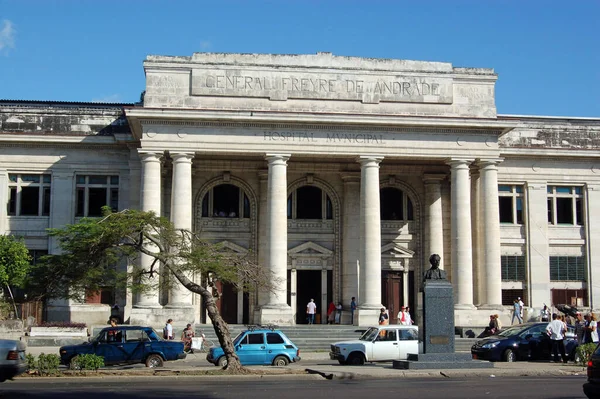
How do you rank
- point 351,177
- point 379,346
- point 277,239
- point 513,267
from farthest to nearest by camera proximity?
point 513,267 → point 351,177 → point 277,239 → point 379,346

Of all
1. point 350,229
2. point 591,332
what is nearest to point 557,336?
point 591,332

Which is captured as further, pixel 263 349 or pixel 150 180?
pixel 150 180

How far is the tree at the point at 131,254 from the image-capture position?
2411 centimetres

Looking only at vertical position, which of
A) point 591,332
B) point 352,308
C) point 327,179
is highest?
point 327,179

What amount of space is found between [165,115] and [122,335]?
14169mm

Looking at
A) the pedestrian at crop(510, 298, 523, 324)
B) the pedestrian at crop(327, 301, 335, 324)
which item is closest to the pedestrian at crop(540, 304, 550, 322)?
the pedestrian at crop(510, 298, 523, 324)

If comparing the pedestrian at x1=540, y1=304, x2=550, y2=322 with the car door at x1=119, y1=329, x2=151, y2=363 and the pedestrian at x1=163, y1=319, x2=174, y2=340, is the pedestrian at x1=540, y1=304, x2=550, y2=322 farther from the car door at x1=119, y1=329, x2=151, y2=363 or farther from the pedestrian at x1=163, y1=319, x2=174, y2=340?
the car door at x1=119, y1=329, x2=151, y2=363

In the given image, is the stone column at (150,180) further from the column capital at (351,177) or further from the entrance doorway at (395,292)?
the entrance doorway at (395,292)

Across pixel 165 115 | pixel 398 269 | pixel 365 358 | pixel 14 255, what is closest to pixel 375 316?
pixel 398 269

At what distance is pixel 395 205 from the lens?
152 ft

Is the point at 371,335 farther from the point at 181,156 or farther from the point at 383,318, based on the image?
the point at 181,156

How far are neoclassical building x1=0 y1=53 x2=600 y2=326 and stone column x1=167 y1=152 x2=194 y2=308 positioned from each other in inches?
3.2

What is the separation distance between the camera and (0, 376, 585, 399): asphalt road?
18312 millimetres

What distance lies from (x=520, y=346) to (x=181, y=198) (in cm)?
1790
